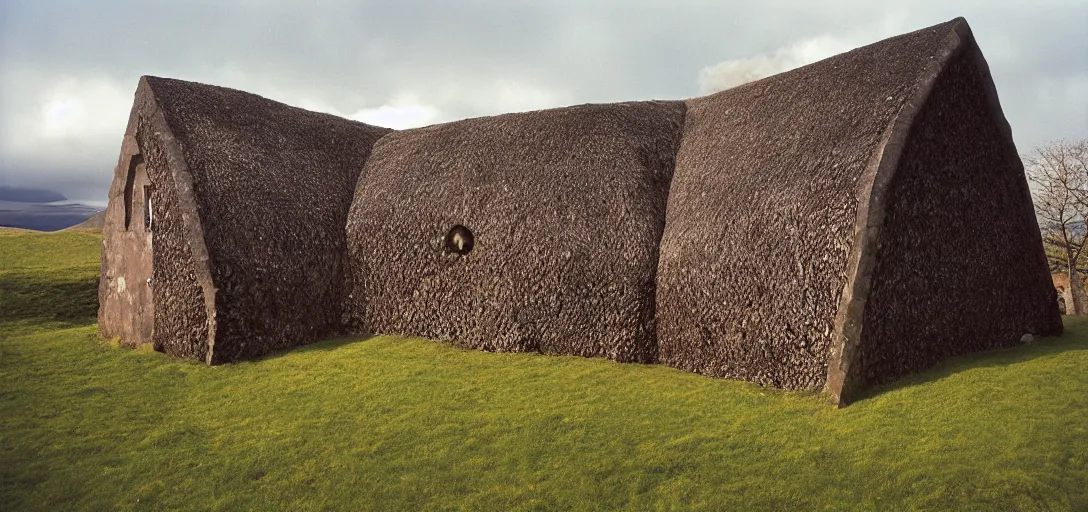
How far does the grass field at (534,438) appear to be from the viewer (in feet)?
17.8

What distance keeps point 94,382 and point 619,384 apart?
23.3 feet

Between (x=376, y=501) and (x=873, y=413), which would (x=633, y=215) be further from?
(x=376, y=501)

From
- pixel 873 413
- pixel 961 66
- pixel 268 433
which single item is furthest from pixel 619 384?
pixel 961 66

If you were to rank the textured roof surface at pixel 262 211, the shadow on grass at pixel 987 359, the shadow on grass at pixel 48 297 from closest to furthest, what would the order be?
the shadow on grass at pixel 987 359 < the textured roof surface at pixel 262 211 < the shadow on grass at pixel 48 297

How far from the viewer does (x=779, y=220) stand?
7.78 meters

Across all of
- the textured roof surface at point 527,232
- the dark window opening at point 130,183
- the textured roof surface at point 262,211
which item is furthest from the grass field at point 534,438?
the dark window opening at point 130,183

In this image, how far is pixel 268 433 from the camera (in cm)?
731

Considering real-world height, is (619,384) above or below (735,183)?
below

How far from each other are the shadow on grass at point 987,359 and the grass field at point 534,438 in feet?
0.17

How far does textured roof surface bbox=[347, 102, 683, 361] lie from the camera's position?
9258mm

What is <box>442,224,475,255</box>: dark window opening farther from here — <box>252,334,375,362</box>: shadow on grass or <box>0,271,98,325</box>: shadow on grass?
<box>0,271,98,325</box>: shadow on grass

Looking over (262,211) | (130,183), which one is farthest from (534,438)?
(130,183)

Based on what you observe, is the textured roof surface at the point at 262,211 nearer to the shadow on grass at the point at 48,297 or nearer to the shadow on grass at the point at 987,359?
the shadow on grass at the point at 48,297

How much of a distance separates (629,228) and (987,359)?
4.42 metres
